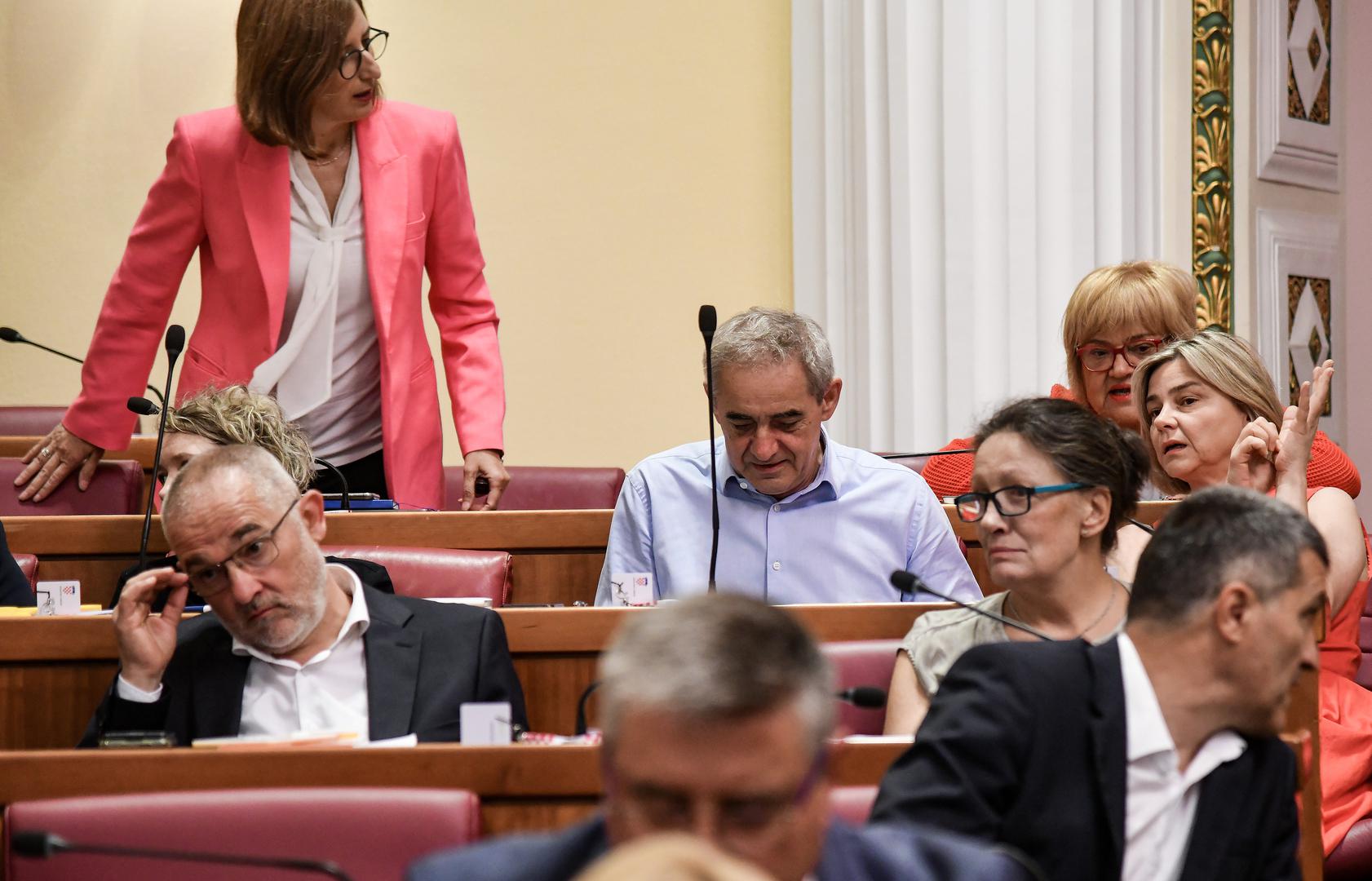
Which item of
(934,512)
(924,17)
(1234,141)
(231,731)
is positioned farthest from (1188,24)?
(231,731)

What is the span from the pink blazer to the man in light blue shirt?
20.7 inches

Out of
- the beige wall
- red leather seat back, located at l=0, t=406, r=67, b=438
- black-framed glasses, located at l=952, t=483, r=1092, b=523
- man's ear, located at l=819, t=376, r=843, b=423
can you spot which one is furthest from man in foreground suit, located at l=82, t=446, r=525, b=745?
the beige wall

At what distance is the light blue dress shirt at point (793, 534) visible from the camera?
10.3 ft

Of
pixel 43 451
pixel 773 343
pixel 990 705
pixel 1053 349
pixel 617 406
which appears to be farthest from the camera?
pixel 617 406

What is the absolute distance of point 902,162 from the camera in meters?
4.95

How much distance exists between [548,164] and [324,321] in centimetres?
212

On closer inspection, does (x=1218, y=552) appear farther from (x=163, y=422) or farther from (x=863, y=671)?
(x=163, y=422)

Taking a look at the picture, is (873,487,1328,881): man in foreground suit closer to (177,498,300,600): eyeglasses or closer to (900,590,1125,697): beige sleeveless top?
(900,590,1125,697): beige sleeveless top

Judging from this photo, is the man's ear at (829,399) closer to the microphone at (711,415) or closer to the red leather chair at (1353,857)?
the microphone at (711,415)

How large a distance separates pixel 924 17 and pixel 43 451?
2.76 meters

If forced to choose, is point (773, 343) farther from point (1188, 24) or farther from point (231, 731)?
point (1188, 24)

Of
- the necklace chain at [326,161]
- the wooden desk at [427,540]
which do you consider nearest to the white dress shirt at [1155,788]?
the wooden desk at [427,540]

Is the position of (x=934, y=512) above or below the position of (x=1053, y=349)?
below

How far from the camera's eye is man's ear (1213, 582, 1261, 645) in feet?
5.41
